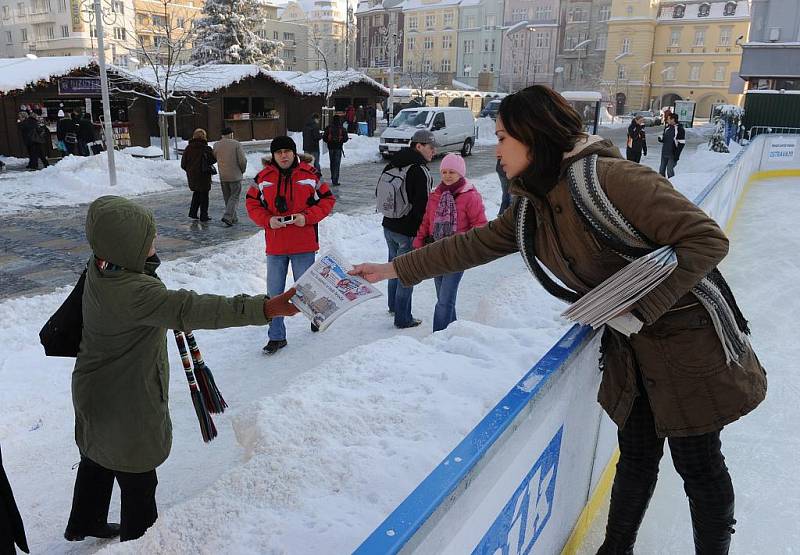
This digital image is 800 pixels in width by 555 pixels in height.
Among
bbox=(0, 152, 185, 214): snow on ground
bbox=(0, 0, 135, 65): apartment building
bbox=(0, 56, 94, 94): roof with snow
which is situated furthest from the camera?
bbox=(0, 0, 135, 65): apartment building

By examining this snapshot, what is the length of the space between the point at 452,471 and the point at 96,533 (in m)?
2.30

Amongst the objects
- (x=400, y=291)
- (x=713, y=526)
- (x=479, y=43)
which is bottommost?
(x=400, y=291)

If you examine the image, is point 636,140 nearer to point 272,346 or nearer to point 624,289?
point 272,346

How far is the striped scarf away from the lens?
5.89 feet

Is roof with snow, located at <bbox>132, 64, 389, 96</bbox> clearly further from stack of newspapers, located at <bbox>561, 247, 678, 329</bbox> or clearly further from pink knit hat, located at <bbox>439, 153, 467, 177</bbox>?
stack of newspapers, located at <bbox>561, 247, 678, 329</bbox>

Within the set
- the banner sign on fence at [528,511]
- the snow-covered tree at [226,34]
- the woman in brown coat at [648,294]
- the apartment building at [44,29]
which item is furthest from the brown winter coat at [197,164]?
the apartment building at [44,29]

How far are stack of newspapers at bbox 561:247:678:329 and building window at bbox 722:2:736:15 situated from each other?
78.3m

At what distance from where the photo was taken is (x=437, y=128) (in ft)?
71.9

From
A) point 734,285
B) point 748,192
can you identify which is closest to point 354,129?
point 748,192

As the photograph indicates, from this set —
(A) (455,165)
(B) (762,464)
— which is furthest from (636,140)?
(B) (762,464)

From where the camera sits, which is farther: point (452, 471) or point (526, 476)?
point (526, 476)

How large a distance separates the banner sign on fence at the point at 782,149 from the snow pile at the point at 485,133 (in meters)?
14.3

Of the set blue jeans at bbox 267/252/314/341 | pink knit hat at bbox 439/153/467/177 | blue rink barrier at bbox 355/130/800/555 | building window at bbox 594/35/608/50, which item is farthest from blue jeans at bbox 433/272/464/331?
building window at bbox 594/35/608/50

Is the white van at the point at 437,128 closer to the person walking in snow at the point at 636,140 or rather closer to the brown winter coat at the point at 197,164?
the person walking in snow at the point at 636,140
